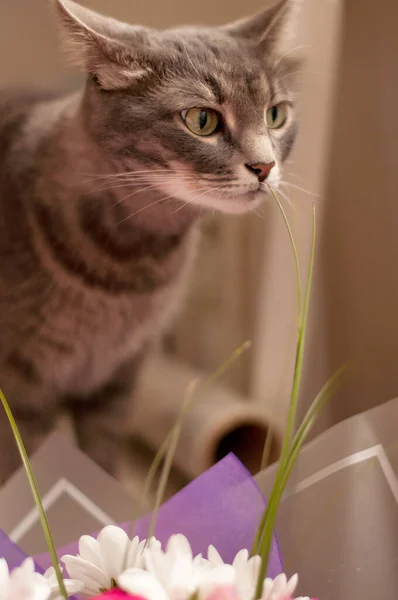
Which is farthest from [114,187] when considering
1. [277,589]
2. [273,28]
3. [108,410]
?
[277,589]

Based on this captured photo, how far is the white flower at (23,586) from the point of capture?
344 mm

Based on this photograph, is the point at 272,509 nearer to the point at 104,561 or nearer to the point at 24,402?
the point at 104,561

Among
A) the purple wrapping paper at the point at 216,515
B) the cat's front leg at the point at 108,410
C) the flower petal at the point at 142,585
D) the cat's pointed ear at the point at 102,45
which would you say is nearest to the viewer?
the flower petal at the point at 142,585

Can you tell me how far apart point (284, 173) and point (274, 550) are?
0.45m

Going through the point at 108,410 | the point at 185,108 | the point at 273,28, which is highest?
the point at 273,28

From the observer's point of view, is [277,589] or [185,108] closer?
[277,589]

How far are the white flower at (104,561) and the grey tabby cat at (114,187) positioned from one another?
0.95 feet

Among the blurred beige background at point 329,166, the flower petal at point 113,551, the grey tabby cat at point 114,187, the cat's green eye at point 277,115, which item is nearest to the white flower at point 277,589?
the flower petal at point 113,551

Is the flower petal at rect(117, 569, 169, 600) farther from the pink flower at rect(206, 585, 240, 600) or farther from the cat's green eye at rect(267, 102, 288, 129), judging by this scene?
the cat's green eye at rect(267, 102, 288, 129)

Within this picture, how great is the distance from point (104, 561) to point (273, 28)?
60 centimetres

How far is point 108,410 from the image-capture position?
0.92m

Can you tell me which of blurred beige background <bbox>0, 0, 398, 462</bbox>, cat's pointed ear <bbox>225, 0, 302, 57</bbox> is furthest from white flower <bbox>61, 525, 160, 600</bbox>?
cat's pointed ear <bbox>225, 0, 302, 57</bbox>

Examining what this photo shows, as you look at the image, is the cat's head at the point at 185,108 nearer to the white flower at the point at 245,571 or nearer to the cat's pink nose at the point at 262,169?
the cat's pink nose at the point at 262,169

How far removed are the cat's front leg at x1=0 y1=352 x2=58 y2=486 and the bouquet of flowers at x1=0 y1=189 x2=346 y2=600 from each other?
30cm
